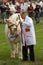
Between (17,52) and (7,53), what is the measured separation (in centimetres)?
141

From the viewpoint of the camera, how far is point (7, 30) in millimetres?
12734

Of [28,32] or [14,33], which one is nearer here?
[28,32]

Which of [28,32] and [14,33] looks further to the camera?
[14,33]

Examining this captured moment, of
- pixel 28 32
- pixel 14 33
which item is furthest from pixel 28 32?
pixel 14 33

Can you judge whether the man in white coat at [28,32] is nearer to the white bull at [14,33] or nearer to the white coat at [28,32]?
Answer: the white coat at [28,32]

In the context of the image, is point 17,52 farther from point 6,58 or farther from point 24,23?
point 24,23

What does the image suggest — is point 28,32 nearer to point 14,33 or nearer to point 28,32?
point 28,32

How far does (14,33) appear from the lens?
12.5 m

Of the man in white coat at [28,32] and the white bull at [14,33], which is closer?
the man in white coat at [28,32]

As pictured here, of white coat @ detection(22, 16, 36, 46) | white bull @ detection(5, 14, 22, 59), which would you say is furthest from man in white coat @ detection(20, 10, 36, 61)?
white bull @ detection(5, 14, 22, 59)

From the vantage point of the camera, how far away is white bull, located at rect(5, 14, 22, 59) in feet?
40.5

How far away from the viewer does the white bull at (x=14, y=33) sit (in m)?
12.3

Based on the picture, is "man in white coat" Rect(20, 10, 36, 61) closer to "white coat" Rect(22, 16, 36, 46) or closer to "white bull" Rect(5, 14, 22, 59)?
"white coat" Rect(22, 16, 36, 46)

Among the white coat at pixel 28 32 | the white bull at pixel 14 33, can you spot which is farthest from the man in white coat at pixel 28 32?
the white bull at pixel 14 33
